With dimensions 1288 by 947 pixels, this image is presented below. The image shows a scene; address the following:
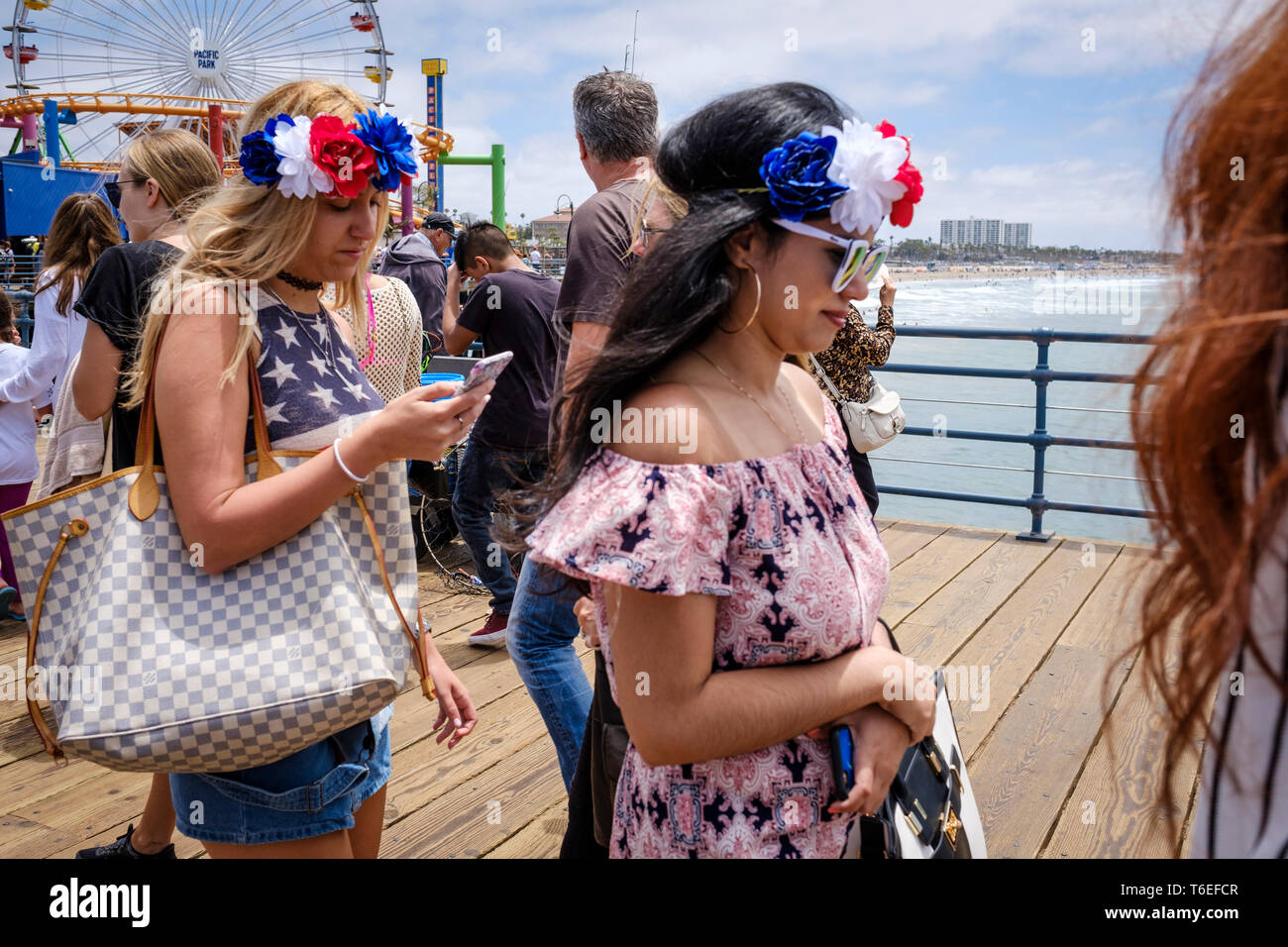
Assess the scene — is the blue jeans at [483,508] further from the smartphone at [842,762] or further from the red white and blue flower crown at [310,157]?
the smartphone at [842,762]

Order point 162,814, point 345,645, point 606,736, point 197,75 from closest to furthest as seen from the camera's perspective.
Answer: point 345,645 → point 606,736 → point 162,814 → point 197,75

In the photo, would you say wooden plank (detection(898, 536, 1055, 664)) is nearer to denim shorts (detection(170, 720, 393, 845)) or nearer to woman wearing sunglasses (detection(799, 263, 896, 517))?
woman wearing sunglasses (detection(799, 263, 896, 517))

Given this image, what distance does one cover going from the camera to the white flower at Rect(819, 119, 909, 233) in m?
1.21

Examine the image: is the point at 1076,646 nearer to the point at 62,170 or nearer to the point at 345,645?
the point at 345,645

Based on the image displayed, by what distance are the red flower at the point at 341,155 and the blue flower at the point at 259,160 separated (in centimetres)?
7

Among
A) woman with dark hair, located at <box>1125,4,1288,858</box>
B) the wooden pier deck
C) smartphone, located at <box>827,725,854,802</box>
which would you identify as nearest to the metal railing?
the wooden pier deck

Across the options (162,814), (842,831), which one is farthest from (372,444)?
(162,814)

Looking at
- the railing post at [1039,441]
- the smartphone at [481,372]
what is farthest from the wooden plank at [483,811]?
the railing post at [1039,441]

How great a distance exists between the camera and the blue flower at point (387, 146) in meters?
1.61

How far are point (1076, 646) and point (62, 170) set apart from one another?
18773 millimetres

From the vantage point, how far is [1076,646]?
379cm

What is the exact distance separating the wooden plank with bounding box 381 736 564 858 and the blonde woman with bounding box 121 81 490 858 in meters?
0.85

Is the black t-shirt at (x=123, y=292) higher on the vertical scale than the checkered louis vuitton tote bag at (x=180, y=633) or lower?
higher

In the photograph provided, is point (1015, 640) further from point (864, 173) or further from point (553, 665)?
point (864, 173)
